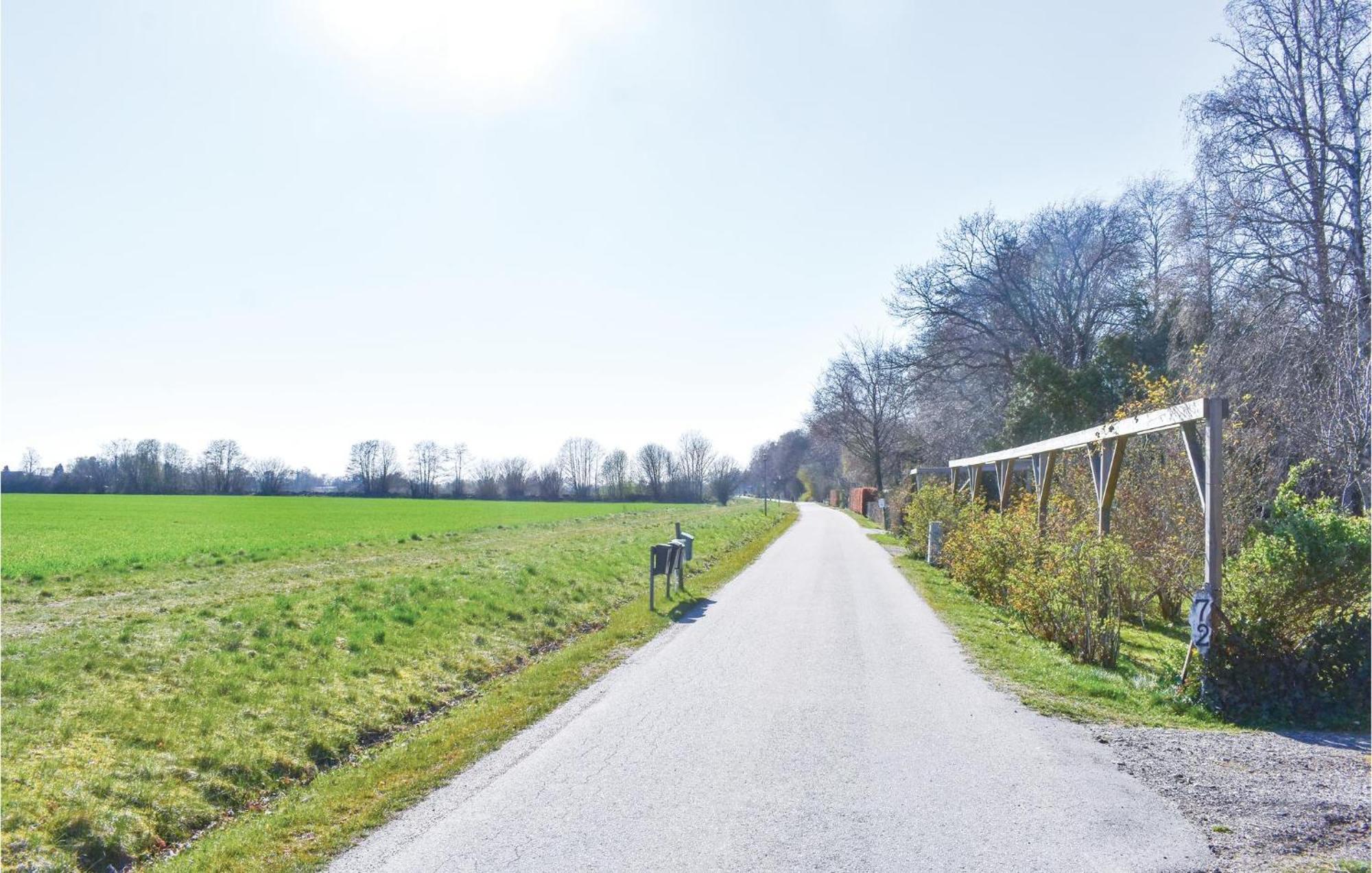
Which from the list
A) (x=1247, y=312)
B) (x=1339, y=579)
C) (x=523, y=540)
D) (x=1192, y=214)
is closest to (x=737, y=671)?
(x=1339, y=579)

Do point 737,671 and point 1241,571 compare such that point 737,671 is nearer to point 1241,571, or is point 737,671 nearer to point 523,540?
point 1241,571

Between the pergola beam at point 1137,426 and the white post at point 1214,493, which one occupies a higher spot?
the pergola beam at point 1137,426

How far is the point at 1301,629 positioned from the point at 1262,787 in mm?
2567

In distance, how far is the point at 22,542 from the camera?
76.9 feet

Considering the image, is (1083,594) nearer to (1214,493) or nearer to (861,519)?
(1214,493)

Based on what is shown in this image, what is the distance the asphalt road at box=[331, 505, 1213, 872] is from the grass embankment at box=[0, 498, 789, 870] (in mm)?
632

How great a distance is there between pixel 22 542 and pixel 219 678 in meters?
20.9

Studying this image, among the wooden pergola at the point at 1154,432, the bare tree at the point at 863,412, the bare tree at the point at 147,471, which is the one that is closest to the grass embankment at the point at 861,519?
the bare tree at the point at 863,412

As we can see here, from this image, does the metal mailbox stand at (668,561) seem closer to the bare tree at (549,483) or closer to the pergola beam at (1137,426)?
the pergola beam at (1137,426)

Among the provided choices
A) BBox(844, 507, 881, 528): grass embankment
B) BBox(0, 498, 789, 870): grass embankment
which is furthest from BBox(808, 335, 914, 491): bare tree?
BBox(0, 498, 789, 870): grass embankment

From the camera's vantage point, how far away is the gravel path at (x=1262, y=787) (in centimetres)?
443

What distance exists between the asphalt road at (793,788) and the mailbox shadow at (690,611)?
11.3 ft

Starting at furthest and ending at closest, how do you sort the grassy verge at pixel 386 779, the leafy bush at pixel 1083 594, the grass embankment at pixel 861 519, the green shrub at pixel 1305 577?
the grass embankment at pixel 861 519, the leafy bush at pixel 1083 594, the green shrub at pixel 1305 577, the grassy verge at pixel 386 779

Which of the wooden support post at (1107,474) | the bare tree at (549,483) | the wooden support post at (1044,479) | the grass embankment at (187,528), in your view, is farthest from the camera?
the bare tree at (549,483)
